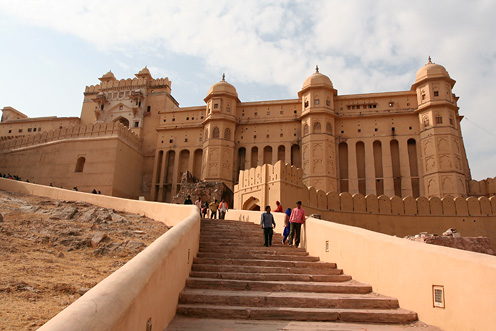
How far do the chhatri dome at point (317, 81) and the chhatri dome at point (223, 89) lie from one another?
625 centimetres

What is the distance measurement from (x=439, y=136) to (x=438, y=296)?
89.5 feet

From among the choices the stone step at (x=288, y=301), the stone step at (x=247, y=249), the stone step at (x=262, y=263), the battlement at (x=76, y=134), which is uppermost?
the battlement at (x=76, y=134)

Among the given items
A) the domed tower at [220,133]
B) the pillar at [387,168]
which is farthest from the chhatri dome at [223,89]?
the pillar at [387,168]

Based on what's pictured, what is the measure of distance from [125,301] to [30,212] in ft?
45.8

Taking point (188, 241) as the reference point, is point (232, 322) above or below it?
below

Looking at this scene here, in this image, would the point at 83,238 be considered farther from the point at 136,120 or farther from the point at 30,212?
the point at 136,120

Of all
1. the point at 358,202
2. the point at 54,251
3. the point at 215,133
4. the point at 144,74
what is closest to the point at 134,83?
the point at 144,74

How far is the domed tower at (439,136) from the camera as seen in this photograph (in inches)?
1091

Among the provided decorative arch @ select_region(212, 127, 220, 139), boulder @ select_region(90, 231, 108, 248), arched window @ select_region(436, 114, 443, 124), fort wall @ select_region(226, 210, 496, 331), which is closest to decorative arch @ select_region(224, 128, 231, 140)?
decorative arch @ select_region(212, 127, 220, 139)

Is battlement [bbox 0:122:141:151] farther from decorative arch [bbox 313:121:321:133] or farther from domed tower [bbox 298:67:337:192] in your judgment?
decorative arch [bbox 313:121:321:133]

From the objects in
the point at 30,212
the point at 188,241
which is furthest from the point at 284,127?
the point at 188,241

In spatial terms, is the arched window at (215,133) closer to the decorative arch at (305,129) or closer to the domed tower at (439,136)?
the decorative arch at (305,129)

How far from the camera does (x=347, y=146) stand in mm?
32219

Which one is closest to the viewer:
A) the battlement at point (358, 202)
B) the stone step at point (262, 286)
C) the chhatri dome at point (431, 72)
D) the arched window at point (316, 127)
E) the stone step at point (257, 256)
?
the stone step at point (262, 286)
